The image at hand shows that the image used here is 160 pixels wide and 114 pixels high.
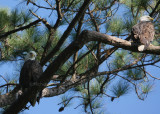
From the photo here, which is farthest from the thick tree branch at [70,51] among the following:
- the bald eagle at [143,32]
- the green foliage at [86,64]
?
the green foliage at [86,64]

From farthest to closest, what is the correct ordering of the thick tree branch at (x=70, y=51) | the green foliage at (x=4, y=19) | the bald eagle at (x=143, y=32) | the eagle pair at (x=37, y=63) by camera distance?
the green foliage at (x=4, y=19)
the eagle pair at (x=37, y=63)
the bald eagle at (x=143, y=32)
the thick tree branch at (x=70, y=51)

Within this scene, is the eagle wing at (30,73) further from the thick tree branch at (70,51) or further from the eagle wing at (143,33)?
the eagle wing at (143,33)

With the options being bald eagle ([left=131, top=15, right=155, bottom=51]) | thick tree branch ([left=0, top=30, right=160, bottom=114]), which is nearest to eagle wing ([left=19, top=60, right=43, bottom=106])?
thick tree branch ([left=0, top=30, right=160, bottom=114])

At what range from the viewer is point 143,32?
9.89 feet

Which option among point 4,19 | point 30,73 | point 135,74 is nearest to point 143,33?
point 135,74

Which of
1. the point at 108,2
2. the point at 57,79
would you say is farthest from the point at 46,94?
the point at 108,2

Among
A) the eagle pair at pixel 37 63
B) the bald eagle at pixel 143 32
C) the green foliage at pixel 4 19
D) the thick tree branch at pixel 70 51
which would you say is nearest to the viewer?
the thick tree branch at pixel 70 51

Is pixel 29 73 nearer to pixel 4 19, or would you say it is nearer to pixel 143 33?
pixel 4 19

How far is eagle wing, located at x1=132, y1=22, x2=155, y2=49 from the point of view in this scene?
2.79 meters

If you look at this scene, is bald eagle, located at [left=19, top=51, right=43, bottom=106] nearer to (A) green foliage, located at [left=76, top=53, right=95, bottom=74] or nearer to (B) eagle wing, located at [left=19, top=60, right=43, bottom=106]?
(B) eagle wing, located at [left=19, top=60, right=43, bottom=106]

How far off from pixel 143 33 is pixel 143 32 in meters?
0.02

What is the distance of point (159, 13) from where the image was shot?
3.35m

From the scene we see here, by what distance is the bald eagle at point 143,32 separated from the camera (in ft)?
9.08

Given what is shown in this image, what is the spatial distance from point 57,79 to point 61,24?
60 centimetres
